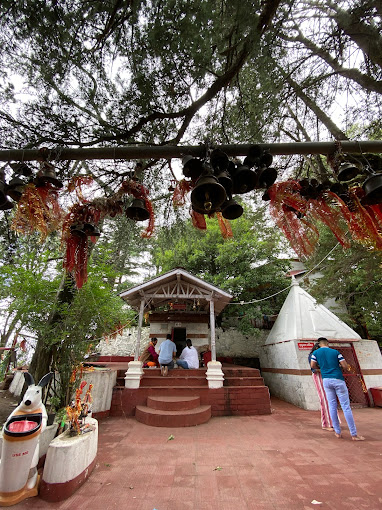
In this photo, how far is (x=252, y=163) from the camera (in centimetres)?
260

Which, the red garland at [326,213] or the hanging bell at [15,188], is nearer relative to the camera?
the hanging bell at [15,188]

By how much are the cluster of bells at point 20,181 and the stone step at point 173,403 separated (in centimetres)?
573

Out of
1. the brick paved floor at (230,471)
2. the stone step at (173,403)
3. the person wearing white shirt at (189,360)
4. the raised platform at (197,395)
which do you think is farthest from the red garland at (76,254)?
the person wearing white shirt at (189,360)

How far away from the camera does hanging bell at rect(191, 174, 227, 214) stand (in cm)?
221

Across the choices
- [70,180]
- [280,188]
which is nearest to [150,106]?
[70,180]

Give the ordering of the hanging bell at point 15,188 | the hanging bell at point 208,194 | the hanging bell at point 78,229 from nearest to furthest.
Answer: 1. the hanging bell at point 208,194
2. the hanging bell at point 15,188
3. the hanging bell at point 78,229

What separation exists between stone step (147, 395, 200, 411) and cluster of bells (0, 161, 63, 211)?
573cm

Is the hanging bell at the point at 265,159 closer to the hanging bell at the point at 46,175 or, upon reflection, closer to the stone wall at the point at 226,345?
the hanging bell at the point at 46,175

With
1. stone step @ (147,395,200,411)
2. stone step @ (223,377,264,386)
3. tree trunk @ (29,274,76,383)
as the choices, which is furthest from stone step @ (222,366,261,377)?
tree trunk @ (29,274,76,383)

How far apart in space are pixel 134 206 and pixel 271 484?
12.8 feet

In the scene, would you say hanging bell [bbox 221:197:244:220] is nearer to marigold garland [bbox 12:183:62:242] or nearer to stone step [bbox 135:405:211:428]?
marigold garland [bbox 12:183:62:242]

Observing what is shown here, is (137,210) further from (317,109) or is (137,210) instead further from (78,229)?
(317,109)

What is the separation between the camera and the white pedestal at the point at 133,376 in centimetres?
691

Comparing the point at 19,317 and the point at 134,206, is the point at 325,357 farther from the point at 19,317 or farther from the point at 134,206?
the point at 19,317
